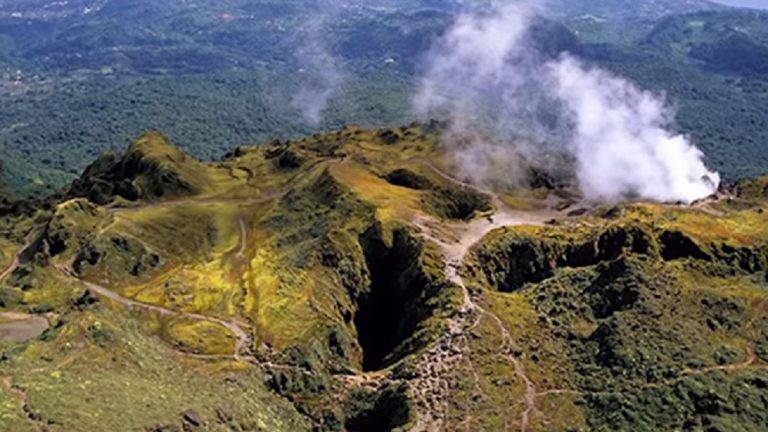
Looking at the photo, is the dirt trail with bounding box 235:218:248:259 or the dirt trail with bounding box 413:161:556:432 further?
the dirt trail with bounding box 235:218:248:259

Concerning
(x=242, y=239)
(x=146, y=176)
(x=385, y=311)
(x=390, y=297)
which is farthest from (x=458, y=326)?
(x=146, y=176)

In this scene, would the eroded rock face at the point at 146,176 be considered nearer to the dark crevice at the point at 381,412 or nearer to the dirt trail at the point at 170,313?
the dirt trail at the point at 170,313

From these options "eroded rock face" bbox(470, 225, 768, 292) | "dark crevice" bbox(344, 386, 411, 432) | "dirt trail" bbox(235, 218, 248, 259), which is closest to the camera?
"dark crevice" bbox(344, 386, 411, 432)

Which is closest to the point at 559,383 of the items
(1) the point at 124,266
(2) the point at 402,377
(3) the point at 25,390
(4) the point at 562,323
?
(4) the point at 562,323

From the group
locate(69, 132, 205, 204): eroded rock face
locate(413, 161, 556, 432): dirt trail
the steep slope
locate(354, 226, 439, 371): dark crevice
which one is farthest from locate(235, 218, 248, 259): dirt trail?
locate(413, 161, 556, 432): dirt trail

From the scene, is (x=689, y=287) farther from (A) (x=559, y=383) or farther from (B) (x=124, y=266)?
(B) (x=124, y=266)

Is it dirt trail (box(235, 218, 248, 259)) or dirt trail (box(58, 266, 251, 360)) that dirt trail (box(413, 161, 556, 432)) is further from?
Answer: dirt trail (box(235, 218, 248, 259))

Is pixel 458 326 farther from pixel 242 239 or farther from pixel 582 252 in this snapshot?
pixel 242 239
